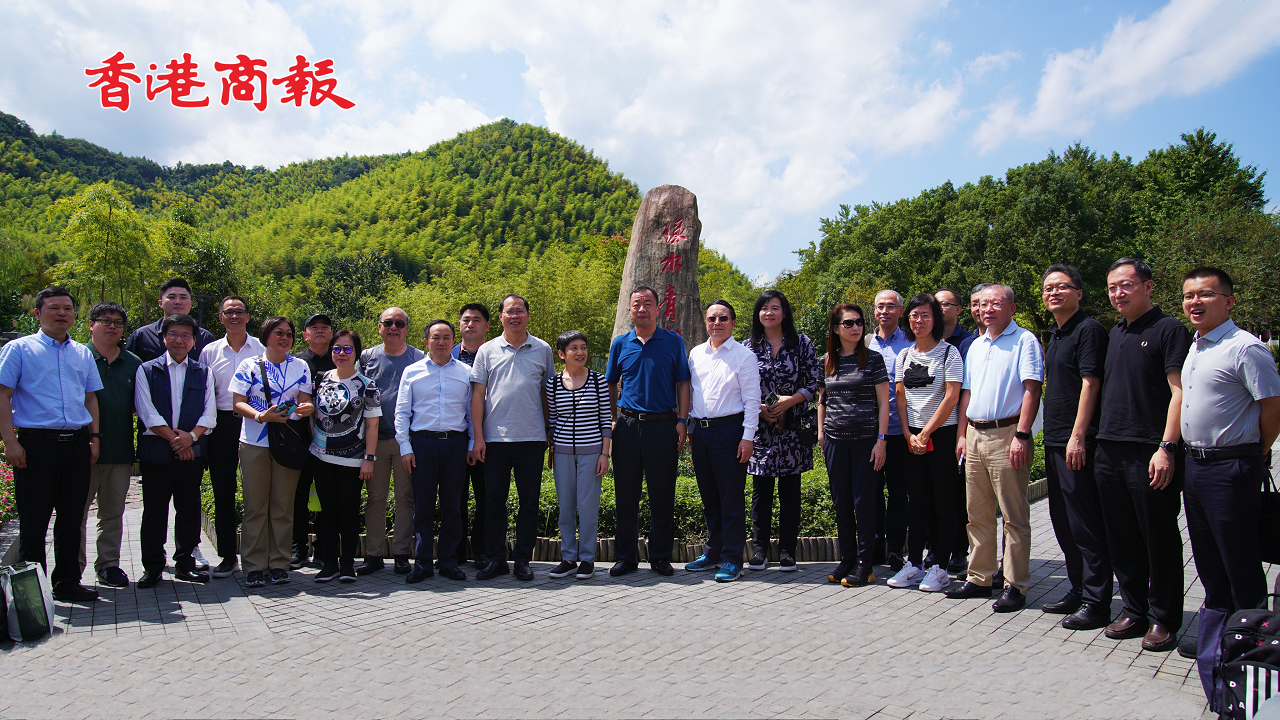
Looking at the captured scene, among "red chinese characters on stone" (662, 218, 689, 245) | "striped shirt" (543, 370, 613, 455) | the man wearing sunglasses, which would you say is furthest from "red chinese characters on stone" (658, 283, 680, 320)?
the man wearing sunglasses

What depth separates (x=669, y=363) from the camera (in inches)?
197

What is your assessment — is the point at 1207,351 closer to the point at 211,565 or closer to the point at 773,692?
the point at 773,692

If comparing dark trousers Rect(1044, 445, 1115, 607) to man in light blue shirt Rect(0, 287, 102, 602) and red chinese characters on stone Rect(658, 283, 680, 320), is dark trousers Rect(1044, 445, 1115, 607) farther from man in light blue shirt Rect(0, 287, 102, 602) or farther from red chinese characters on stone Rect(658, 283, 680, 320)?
man in light blue shirt Rect(0, 287, 102, 602)

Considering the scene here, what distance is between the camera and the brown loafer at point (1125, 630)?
3.65 m

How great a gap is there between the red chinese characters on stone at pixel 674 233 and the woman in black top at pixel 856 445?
15.5ft

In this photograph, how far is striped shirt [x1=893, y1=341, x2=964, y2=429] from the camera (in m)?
4.57

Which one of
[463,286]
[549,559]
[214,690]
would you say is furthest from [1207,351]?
[463,286]

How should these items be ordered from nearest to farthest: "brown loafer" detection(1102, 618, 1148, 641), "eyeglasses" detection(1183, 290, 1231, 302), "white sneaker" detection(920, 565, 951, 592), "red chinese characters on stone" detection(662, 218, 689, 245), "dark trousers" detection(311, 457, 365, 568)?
"eyeglasses" detection(1183, 290, 1231, 302), "brown loafer" detection(1102, 618, 1148, 641), "white sneaker" detection(920, 565, 951, 592), "dark trousers" detection(311, 457, 365, 568), "red chinese characters on stone" detection(662, 218, 689, 245)

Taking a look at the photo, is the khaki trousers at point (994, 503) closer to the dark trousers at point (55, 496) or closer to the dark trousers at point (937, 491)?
the dark trousers at point (937, 491)

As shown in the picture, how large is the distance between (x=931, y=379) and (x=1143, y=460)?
1.30 meters

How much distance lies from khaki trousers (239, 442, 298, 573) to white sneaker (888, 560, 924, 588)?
13.1ft

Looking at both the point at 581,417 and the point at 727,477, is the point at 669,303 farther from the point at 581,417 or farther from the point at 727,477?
the point at 727,477

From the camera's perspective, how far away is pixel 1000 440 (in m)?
4.23

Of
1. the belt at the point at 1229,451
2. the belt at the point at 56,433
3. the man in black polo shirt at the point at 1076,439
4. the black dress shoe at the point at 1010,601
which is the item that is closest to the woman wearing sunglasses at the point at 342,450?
the belt at the point at 56,433
